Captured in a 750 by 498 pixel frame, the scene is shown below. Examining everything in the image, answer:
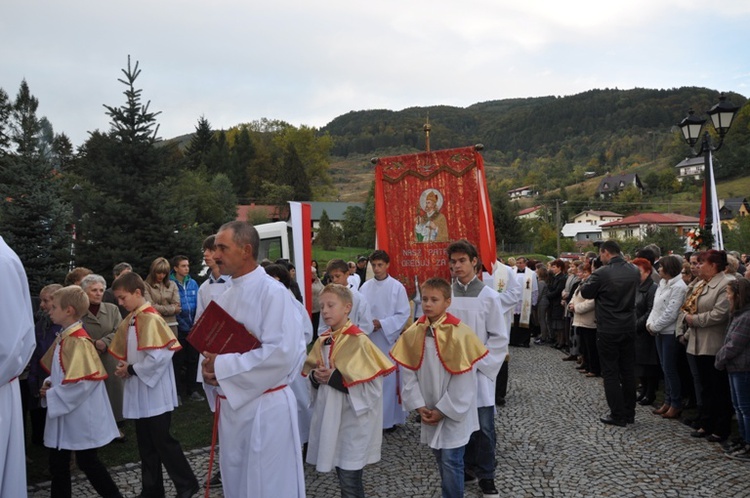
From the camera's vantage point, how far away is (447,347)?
13.1ft

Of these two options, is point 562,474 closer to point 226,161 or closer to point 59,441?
point 59,441

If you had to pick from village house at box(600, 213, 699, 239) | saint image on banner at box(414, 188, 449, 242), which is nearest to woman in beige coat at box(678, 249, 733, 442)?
saint image on banner at box(414, 188, 449, 242)

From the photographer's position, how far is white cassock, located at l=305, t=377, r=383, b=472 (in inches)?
155

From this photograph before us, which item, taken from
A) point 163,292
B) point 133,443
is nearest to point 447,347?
point 133,443

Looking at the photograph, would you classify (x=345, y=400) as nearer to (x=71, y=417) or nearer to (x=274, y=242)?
(x=71, y=417)

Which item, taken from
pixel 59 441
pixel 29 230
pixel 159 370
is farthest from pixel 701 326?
pixel 29 230

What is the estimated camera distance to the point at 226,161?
2689 inches

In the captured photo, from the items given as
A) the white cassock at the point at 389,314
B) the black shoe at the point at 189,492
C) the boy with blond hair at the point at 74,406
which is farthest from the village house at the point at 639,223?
the boy with blond hair at the point at 74,406

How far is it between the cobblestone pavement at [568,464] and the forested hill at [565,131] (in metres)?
136

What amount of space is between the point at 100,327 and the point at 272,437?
3458 millimetres

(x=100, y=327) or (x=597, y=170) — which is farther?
(x=597, y=170)

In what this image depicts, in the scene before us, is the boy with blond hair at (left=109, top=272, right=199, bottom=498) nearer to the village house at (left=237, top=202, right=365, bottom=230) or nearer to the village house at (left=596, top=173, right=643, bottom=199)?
the village house at (left=237, top=202, right=365, bottom=230)

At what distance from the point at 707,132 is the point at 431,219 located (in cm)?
542

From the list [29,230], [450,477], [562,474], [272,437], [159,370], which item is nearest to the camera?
[272,437]
